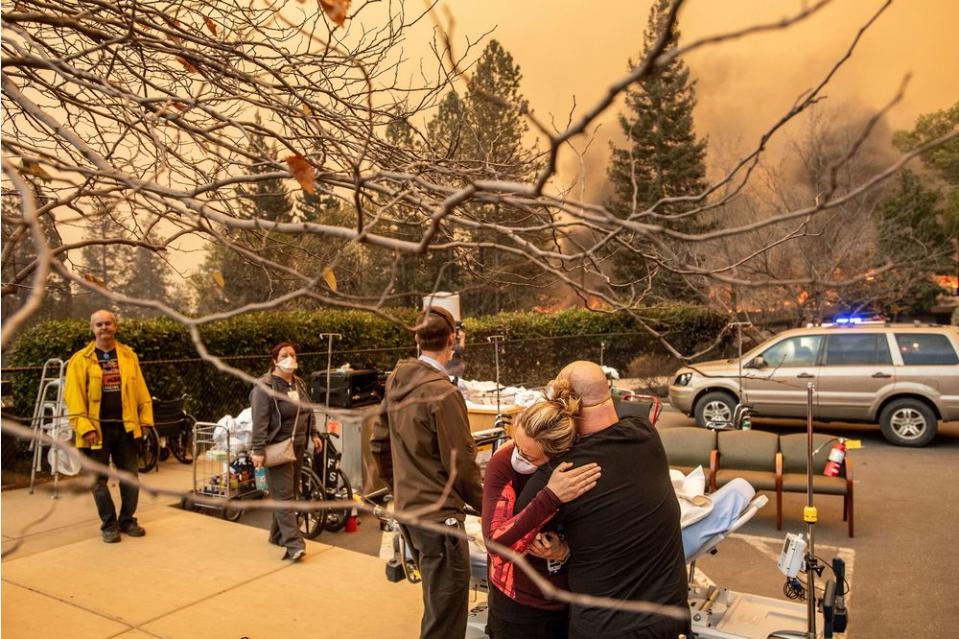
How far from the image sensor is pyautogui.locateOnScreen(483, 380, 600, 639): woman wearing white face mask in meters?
2.90

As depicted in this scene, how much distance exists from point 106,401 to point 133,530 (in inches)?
52.0

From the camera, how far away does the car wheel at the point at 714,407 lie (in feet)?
42.9

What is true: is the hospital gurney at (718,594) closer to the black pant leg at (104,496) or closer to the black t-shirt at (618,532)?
the black t-shirt at (618,532)

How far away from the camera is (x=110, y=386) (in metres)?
6.62

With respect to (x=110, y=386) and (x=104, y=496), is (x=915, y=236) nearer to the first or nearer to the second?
(x=110, y=386)

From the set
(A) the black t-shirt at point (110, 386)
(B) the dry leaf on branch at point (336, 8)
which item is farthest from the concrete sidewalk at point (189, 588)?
(B) the dry leaf on branch at point (336, 8)

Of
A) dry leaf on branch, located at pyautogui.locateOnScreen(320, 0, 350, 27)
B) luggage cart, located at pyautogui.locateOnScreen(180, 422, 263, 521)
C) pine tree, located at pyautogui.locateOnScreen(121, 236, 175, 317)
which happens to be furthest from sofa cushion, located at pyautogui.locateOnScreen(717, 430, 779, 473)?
pine tree, located at pyautogui.locateOnScreen(121, 236, 175, 317)

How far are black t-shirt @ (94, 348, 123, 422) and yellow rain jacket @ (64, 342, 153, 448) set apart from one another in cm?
3

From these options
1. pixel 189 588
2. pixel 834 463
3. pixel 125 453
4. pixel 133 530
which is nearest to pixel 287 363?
pixel 125 453

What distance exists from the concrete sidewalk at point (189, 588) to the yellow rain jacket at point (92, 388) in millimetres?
1045

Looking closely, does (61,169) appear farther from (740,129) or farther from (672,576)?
(740,129)

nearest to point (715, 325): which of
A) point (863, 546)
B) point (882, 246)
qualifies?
point (882, 246)

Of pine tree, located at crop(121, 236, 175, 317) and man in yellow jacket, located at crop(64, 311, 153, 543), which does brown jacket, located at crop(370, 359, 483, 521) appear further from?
pine tree, located at crop(121, 236, 175, 317)

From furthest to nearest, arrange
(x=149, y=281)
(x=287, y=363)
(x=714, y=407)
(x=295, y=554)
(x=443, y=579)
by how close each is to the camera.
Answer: (x=149, y=281)
(x=714, y=407)
(x=295, y=554)
(x=287, y=363)
(x=443, y=579)
